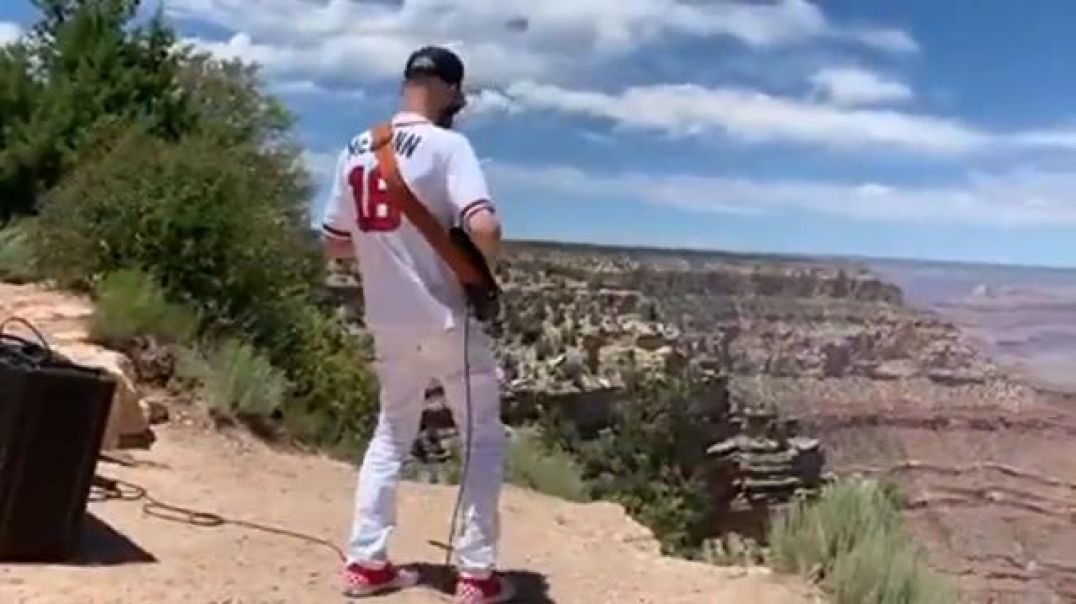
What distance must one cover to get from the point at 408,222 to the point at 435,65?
54 centimetres

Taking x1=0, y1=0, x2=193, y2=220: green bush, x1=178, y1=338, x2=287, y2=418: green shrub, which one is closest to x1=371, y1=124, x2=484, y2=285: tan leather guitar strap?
x1=178, y1=338, x2=287, y2=418: green shrub

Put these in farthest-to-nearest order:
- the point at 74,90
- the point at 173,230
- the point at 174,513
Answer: the point at 74,90 < the point at 173,230 < the point at 174,513

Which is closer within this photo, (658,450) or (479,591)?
(479,591)

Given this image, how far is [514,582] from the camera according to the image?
7492 mm

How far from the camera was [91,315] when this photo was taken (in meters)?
12.7

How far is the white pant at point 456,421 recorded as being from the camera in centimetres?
639

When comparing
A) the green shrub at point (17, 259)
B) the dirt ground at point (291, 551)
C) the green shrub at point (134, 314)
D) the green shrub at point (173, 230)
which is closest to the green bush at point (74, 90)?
the green shrub at point (17, 259)

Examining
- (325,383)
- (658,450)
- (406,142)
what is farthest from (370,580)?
(658,450)

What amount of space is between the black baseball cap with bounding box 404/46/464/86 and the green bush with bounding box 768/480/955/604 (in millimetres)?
3250

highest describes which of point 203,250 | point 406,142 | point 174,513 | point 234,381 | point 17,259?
point 406,142

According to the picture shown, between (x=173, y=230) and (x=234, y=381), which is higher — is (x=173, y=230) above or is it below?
above

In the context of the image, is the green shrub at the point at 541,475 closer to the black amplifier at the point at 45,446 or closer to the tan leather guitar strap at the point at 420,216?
the black amplifier at the point at 45,446

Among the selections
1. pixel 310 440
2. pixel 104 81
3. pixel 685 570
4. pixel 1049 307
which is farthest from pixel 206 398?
pixel 1049 307

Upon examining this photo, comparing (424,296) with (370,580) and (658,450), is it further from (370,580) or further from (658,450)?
(658,450)
